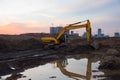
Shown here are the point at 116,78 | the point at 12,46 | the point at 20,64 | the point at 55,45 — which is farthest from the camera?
the point at 55,45

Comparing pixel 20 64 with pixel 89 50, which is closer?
pixel 20 64

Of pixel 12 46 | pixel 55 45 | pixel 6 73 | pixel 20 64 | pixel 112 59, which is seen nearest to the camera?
pixel 6 73

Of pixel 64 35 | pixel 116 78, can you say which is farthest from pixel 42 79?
pixel 64 35

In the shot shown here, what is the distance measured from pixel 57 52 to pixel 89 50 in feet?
22.2

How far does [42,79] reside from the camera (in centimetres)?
2277

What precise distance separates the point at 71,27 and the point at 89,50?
5765 millimetres

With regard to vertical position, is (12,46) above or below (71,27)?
below

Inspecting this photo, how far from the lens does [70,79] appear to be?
23344mm

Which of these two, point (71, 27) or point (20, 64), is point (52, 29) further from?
point (20, 64)

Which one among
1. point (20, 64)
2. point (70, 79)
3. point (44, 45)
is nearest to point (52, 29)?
point (44, 45)

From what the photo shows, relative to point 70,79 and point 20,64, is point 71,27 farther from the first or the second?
point 70,79

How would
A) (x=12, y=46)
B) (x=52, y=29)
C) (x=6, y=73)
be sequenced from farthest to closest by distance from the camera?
(x=52, y=29)
(x=12, y=46)
(x=6, y=73)

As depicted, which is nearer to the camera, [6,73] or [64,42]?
[6,73]

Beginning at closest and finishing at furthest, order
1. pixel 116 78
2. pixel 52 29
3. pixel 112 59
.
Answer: pixel 116 78
pixel 112 59
pixel 52 29
